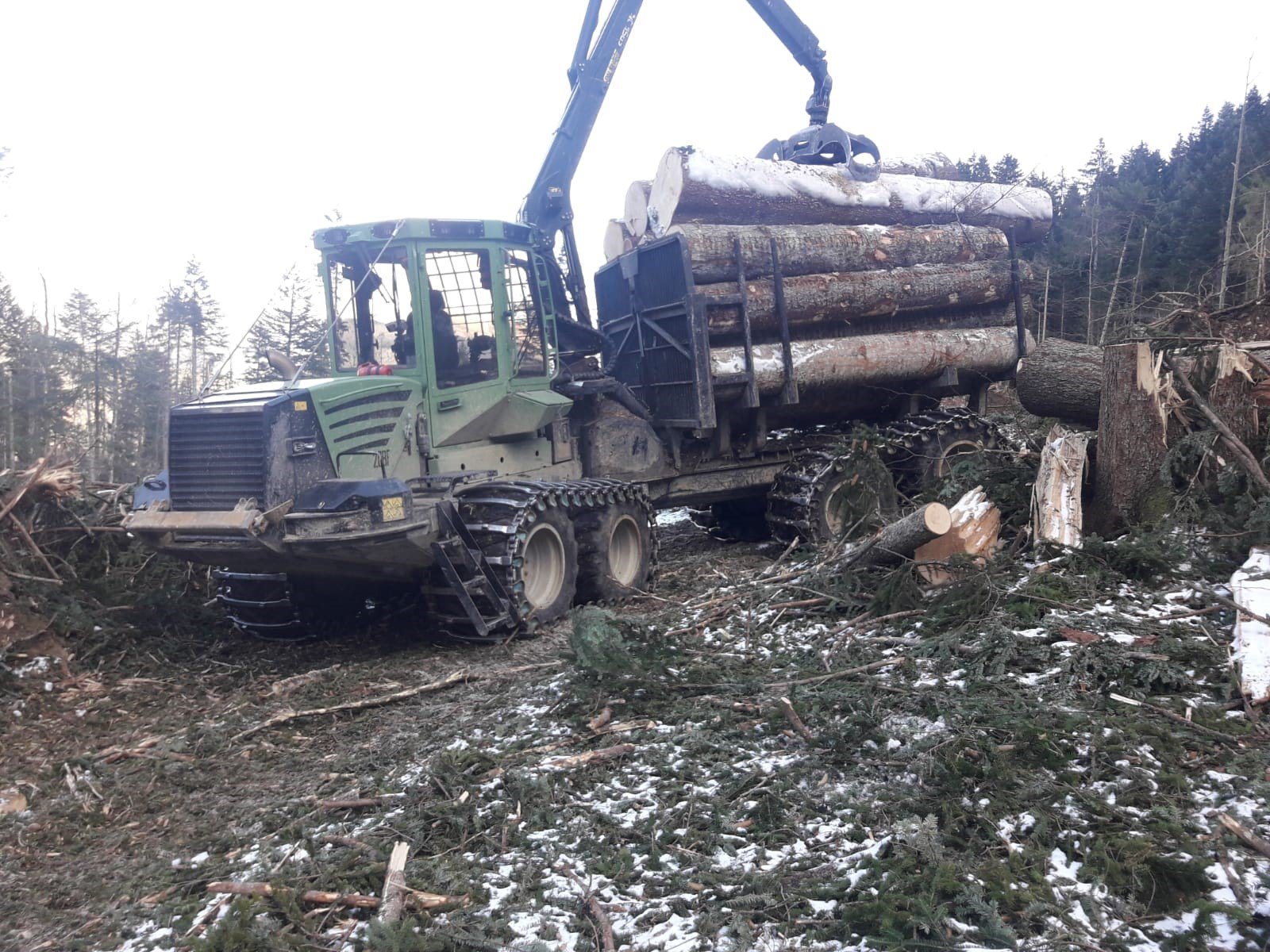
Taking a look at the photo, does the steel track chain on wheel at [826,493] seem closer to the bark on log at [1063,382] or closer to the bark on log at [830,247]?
the bark on log at [1063,382]

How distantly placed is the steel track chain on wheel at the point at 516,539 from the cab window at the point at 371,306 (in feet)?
4.33

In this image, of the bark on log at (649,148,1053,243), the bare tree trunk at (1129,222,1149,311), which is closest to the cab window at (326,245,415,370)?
the bark on log at (649,148,1053,243)

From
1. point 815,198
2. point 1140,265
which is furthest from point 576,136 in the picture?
point 1140,265

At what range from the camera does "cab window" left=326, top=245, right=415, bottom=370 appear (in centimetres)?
761

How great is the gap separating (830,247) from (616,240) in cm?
234

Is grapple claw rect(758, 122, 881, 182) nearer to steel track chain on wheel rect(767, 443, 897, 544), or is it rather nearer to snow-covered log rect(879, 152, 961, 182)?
snow-covered log rect(879, 152, 961, 182)

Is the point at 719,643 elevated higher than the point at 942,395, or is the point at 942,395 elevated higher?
the point at 942,395

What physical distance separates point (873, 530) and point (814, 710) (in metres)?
3.32

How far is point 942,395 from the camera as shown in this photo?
11078 millimetres

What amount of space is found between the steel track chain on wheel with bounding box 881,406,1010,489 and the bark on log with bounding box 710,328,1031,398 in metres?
0.53

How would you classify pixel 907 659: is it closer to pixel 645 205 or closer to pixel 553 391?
pixel 553 391

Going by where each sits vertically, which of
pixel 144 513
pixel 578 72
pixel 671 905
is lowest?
pixel 671 905

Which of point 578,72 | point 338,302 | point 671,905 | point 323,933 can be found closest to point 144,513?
point 338,302

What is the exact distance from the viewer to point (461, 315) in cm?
787
